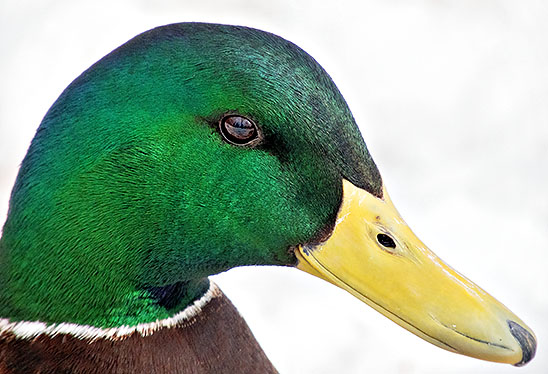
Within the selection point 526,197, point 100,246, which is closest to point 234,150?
Result: point 100,246

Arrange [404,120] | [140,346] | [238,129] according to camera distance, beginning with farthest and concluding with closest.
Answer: [404,120]
[140,346]
[238,129]

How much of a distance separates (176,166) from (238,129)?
90 mm

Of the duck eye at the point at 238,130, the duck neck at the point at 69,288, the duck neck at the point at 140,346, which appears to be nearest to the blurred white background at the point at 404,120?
the duck neck at the point at 140,346

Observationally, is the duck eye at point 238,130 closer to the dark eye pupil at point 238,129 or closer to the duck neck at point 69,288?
the dark eye pupil at point 238,129

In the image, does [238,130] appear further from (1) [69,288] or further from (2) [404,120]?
(2) [404,120]

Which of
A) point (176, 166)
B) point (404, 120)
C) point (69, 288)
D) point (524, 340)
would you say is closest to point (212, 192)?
point (176, 166)

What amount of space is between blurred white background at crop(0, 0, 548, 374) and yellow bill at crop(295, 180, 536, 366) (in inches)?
45.1

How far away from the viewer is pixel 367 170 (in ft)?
3.81

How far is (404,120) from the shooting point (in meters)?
3.07

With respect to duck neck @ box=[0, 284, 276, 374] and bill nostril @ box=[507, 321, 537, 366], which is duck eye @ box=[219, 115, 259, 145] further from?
bill nostril @ box=[507, 321, 537, 366]

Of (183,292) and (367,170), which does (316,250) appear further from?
(183,292)

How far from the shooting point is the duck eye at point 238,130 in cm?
111

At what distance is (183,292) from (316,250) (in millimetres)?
222

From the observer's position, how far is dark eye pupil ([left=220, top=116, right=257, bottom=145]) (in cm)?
111
